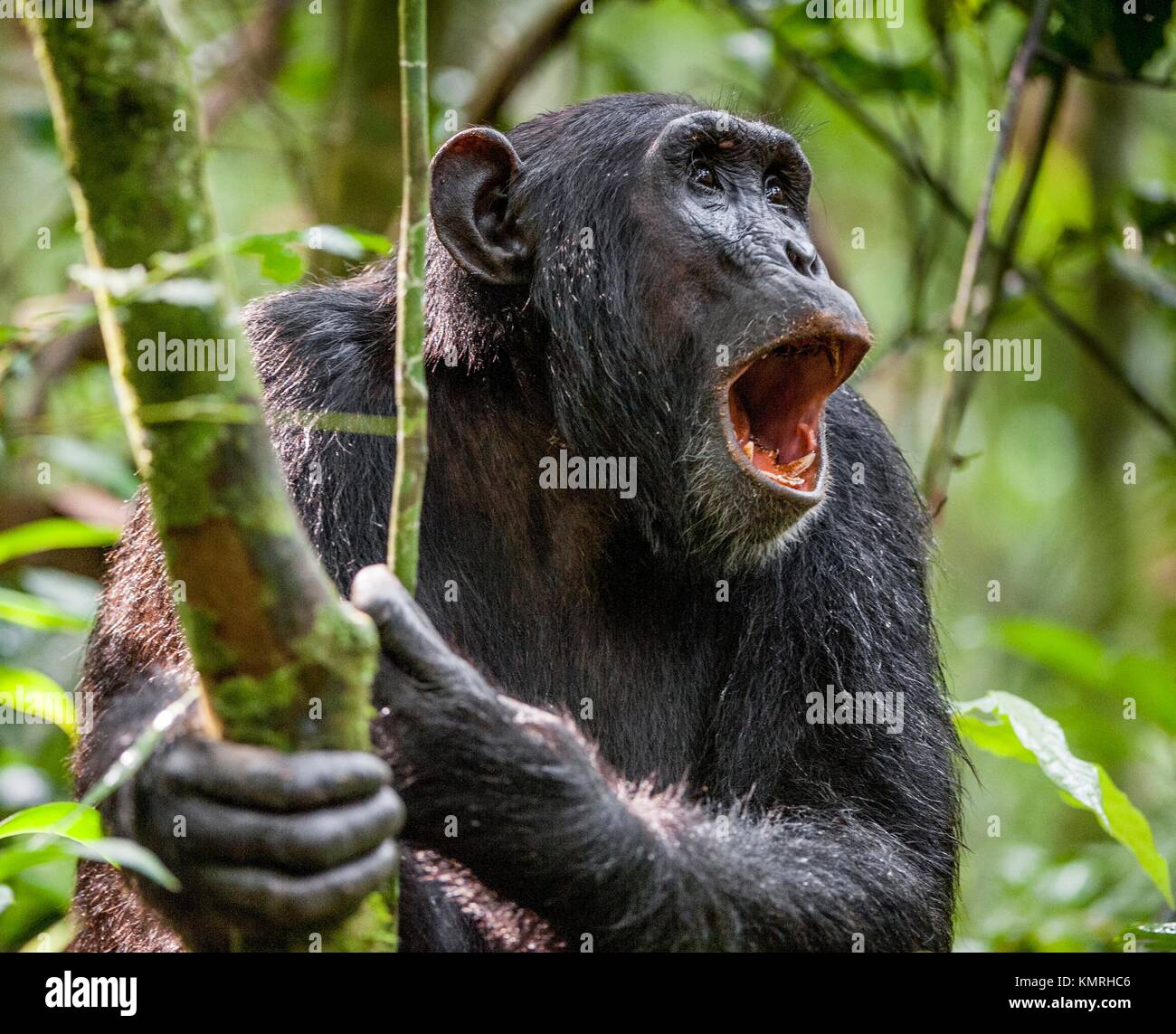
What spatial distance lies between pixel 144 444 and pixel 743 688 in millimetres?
2903

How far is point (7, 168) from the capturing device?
11414 mm

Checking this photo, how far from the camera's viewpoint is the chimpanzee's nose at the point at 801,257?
199 inches

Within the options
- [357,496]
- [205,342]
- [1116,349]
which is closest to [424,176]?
[205,342]

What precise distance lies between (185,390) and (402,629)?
102cm

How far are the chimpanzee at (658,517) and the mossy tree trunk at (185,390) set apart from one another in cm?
161

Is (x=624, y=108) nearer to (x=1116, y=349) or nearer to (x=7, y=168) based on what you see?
(x=1116, y=349)

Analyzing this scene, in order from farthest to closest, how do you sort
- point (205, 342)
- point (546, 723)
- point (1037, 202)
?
1. point (1037, 202)
2. point (546, 723)
3. point (205, 342)

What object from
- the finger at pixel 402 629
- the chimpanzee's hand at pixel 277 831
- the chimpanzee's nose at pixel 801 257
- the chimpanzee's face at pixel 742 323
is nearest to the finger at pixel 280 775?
the chimpanzee's hand at pixel 277 831

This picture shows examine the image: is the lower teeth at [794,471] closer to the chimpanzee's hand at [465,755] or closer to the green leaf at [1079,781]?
the green leaf at [1079,781]

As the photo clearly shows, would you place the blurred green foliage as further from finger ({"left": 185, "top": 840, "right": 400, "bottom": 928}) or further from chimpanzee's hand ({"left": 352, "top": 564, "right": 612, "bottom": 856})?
chimpanzee's hand ({"left": 352, "top": 564, "right": 612, "bottom": 856})

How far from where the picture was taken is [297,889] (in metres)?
3.07

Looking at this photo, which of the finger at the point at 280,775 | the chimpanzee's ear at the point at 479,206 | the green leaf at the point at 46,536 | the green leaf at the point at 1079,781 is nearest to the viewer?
the finger at the point at 280,775

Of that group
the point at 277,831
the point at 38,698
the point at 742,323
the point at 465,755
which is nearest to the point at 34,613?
the point at 38,698

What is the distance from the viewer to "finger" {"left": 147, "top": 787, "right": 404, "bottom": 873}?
306cm
